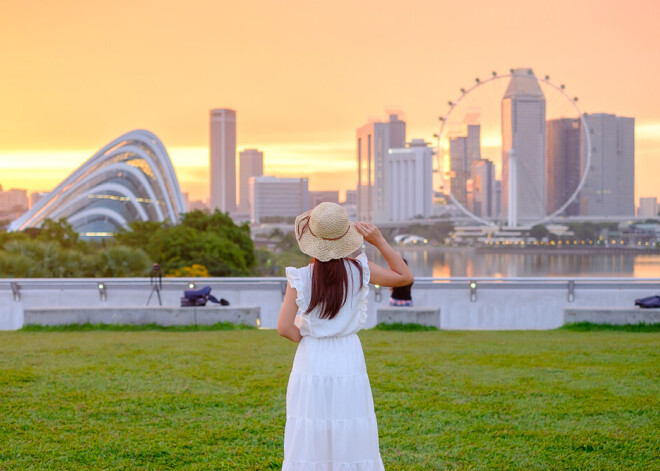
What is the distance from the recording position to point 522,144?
79.5 m

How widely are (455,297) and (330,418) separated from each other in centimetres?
1036

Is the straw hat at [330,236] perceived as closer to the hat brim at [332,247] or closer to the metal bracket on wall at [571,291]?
the hat brim at [332,247]

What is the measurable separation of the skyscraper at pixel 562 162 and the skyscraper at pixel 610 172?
3933 millimetres

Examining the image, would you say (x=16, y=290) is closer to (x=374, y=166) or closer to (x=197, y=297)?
(x=197, y=297)

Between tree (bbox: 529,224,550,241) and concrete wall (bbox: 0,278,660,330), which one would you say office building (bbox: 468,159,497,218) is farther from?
concrete wall (bbox: 0,278,660,330)

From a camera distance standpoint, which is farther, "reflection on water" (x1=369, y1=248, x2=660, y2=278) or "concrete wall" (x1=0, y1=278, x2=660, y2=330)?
"reflection on water" (x1=369, y1=248, x2=660, y2=278)

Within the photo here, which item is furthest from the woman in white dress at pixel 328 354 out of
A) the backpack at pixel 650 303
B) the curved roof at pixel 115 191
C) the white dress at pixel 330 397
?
the curved roof at pixel 115 191

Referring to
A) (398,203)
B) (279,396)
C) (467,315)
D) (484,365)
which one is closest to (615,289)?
(467,315)

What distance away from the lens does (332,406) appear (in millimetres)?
3457

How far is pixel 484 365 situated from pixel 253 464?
138 inches

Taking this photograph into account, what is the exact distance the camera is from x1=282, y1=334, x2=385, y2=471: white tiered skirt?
344 cm

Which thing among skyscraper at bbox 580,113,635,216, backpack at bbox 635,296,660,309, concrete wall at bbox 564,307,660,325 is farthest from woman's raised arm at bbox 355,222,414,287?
skyscraper at bbox 580,113,635,216

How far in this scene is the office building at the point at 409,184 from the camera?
108688mm

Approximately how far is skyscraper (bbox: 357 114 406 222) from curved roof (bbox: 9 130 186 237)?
38431mm
